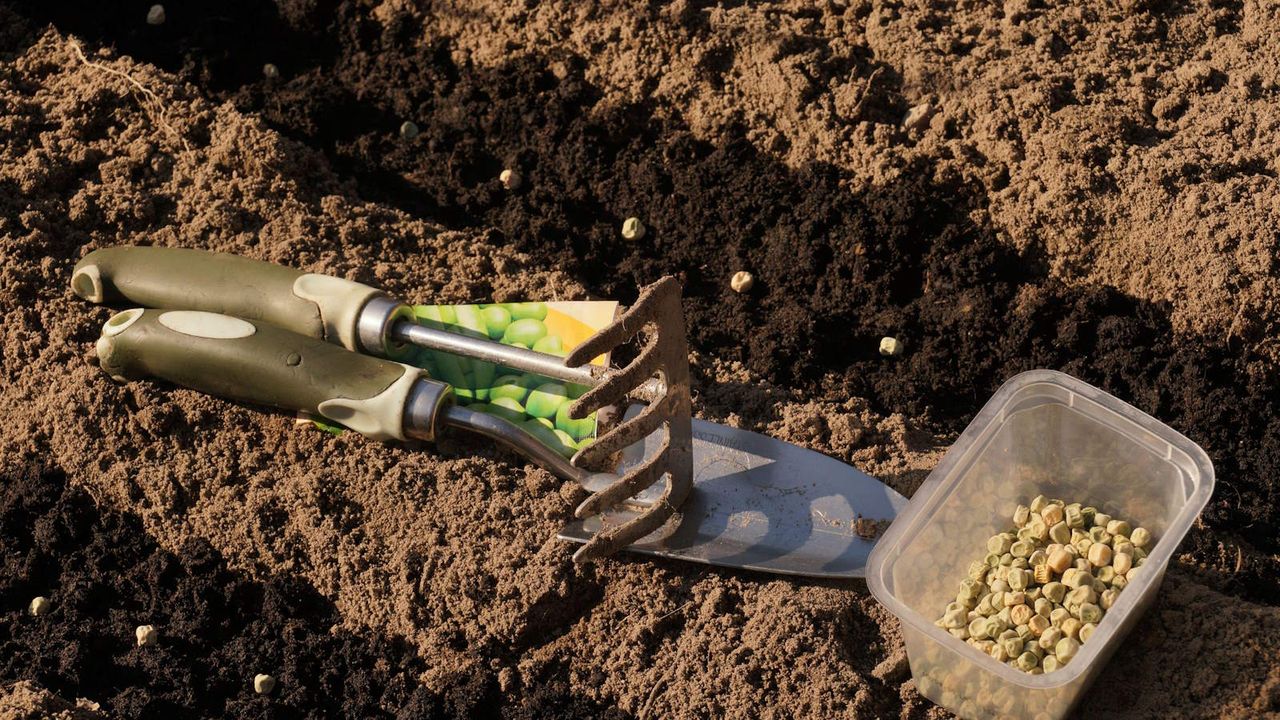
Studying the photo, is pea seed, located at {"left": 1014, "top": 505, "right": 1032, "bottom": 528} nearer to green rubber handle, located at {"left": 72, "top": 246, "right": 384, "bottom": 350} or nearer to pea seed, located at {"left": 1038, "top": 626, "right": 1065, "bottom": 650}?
pea seed, located at {"left": 1038, "top": 626, "right": 1065, "bottom": 650}

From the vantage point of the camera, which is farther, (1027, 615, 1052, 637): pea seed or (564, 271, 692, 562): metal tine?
(564, 271, 692, 562): metal tine

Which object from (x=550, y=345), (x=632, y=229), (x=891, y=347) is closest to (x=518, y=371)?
(x=550, y=345)

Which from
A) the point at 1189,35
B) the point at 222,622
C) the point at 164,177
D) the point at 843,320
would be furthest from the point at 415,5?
the point at 1189,35

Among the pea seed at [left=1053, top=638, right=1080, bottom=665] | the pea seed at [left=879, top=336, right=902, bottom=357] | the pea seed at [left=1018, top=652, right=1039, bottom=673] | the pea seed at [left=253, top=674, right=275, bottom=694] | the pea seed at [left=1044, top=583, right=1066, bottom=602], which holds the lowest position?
the pea seed at [left=253, top=674, right=275, bottom=694]

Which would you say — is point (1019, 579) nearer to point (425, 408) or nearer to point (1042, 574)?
point (1042, 574)

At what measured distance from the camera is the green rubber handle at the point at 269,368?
2.42 metres

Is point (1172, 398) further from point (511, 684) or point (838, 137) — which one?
point (511, 684)

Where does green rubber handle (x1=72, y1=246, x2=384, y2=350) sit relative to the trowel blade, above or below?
above

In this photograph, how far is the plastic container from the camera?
2.01 m

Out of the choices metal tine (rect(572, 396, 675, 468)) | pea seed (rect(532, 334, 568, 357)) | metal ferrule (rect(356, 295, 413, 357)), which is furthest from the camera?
pea seed (rect(532, 334, 568, 357))

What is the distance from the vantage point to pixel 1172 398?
2508 mm

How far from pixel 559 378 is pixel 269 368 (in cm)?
56

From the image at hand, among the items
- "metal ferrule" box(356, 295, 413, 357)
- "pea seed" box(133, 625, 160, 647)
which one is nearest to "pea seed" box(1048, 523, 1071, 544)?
"metal ferrule" box(356, 295, 413, 357)

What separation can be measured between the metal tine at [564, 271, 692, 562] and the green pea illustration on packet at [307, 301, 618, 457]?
253 millimetres
